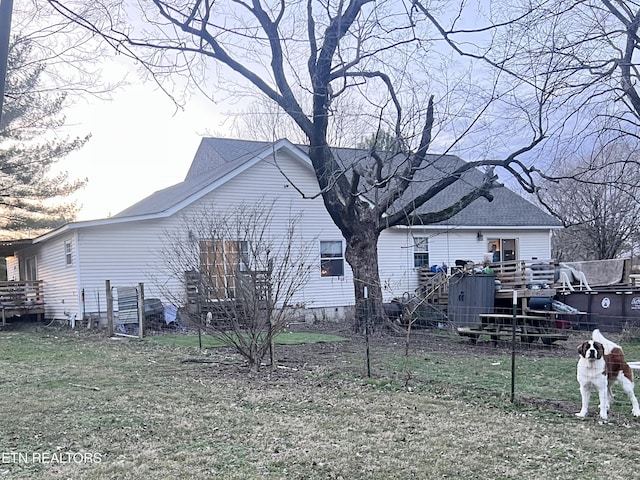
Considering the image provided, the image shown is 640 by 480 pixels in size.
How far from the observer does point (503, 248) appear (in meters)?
21.5

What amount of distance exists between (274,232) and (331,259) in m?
2.17

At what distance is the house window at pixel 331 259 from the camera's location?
18.8 meters

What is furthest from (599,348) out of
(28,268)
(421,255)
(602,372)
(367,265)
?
(28,268)

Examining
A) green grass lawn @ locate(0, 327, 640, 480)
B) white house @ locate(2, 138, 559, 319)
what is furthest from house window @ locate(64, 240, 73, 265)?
green grass lawn @ locate(0, 327, 640, 480)

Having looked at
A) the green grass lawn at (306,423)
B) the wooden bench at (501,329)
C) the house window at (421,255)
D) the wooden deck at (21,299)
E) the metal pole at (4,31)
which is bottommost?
the wooden bench at (501,329)

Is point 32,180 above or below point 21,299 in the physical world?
above

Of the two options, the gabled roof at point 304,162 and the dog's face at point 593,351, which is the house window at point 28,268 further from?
the dog's face at point 593,351

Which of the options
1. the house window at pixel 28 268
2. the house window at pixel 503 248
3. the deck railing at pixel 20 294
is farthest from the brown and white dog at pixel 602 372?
the house window at pixel 28 268

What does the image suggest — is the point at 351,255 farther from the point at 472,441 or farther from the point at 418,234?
the point at 472,441

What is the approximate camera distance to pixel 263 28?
1141 cm

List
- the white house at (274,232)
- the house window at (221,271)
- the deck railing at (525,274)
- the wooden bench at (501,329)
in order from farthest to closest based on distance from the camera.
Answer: the white house at (274,232)
the deck railing at (525,274)
the wooden bench at (501,329)
the house window at (221,271)

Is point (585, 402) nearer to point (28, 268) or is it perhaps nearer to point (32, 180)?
point (28, 268)

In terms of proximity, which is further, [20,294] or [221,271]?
[20,294]

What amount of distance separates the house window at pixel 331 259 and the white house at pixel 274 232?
0.11 feet
